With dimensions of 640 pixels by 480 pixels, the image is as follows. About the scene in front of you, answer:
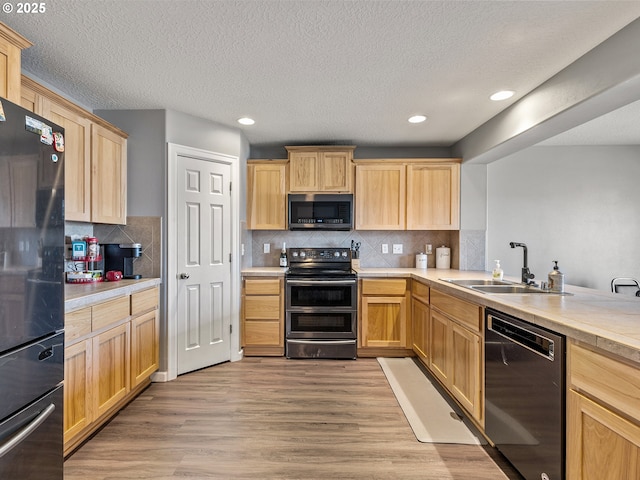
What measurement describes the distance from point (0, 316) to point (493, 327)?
88.6 inches

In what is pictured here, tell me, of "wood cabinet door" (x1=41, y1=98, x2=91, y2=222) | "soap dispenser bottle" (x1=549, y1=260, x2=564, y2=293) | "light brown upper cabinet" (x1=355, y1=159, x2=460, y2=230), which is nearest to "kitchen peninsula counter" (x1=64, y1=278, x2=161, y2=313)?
"wood cabinet door" (x1=41, y1=98, x2=91, y2=222)

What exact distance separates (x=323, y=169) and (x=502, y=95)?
1785mm

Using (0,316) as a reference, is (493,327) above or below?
below

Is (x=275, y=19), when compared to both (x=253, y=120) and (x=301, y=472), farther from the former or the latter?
(x=301, y=472)

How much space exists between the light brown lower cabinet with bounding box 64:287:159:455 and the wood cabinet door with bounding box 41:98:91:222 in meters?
0.69

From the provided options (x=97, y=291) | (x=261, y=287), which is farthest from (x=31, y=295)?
(x=261, y=287)

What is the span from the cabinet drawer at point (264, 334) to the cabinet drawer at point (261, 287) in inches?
12.6

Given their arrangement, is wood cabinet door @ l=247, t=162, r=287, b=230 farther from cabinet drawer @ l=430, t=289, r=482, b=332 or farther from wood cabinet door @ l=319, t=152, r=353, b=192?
cabinet drawer @ l=430, t=289, r=482, b=332

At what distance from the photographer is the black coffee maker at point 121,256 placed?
2611 millimetres

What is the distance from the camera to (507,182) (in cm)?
371

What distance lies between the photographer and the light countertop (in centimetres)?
111

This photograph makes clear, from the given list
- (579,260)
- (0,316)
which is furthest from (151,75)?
(579,260)

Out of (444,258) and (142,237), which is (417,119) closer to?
(444,258)

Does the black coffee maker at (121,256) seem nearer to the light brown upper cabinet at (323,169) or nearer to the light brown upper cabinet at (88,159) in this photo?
the light brown upper cabinet at (88,159)
